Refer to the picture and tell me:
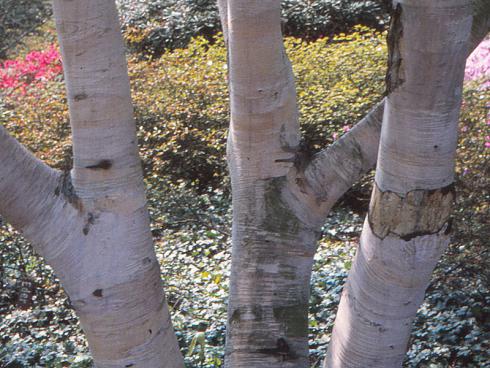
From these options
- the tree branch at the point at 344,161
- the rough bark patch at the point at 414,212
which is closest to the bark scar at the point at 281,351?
the tree branch at the point at 344,161

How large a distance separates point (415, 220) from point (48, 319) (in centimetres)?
347

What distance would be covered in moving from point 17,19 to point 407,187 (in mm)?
12569

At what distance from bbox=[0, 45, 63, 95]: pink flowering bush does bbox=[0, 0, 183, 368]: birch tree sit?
7.87 m

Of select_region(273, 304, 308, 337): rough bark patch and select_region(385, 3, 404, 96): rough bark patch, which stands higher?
select_region(385, 3, 404, 96): rough bark patch

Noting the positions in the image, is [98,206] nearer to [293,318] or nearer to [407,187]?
[293,318]

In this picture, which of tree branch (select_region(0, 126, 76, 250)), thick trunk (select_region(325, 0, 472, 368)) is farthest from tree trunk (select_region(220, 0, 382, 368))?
tree branch (select_region(0, 126, 76, 250))

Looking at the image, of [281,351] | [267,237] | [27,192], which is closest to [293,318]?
[281,351]

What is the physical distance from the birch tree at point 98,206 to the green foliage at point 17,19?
1138cm

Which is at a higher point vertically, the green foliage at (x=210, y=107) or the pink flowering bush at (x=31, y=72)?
the pink flowering bush at (x=31, y=72)

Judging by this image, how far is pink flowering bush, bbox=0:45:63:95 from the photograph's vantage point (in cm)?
974

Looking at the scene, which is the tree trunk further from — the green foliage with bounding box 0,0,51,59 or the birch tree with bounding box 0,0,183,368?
the green foliage with bounding box 0,0,51,59

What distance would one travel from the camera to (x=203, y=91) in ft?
24.0

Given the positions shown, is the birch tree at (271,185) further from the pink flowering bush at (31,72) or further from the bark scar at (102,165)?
the pink flowering bush at (31,72)

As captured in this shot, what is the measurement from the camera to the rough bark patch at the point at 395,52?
160 centimetres
